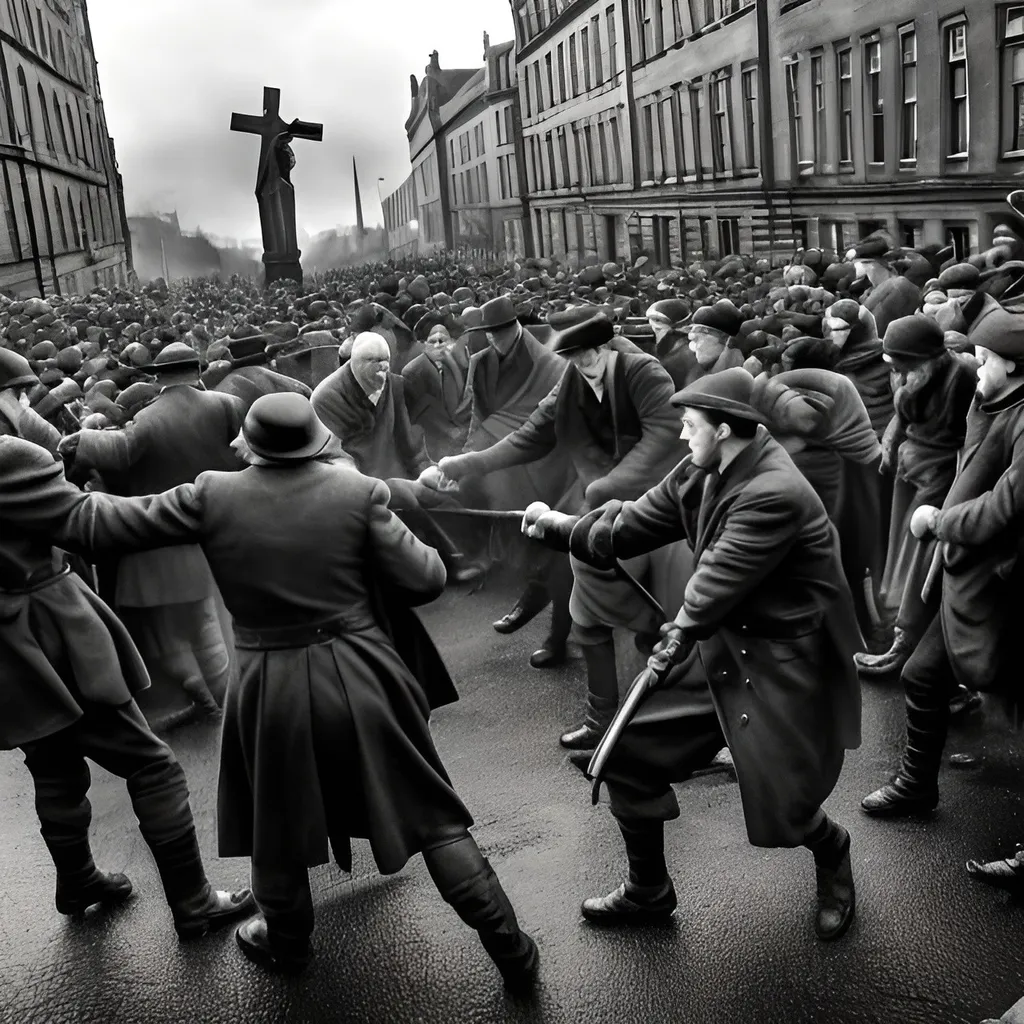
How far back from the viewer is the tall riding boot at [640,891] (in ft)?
14.2

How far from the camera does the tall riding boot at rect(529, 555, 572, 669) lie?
24.0 feet

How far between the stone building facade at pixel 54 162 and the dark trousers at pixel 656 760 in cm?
2964

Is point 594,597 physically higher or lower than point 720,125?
lower

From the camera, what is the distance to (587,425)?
6.30 meters

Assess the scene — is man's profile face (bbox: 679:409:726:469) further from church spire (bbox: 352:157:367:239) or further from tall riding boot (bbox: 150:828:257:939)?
church spire (bbox: 352:157:367:239)

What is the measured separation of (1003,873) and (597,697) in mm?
2171

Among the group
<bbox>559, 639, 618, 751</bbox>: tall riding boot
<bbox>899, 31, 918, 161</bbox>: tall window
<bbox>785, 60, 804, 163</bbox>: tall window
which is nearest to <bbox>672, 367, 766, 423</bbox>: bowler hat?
<bbox>559, 639, 618, 751</bbox>: tall riding boot

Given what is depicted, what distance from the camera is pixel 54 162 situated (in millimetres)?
40219

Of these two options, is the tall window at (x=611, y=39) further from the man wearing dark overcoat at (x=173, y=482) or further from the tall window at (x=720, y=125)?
the man wearing dark overcoat at (x=173, y=482)

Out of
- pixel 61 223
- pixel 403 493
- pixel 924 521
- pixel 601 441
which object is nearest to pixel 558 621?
pixel 403 493

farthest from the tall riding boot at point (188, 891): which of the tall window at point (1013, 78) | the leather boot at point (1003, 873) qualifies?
the tall window at point (1013, 78)

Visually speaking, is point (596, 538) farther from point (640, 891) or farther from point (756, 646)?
point (640, 891)

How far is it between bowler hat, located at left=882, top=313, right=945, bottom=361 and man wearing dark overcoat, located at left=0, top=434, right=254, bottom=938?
11.9ft

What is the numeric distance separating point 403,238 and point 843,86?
Result: 20156 mm
